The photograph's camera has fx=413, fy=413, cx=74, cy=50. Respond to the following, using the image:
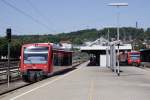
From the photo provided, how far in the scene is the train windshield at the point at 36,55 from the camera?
31.5 metres

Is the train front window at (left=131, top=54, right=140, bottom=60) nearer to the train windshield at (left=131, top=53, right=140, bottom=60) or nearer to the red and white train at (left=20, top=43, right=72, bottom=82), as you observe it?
the train windshield at (left=131, top=53, right=140, bottom=60)

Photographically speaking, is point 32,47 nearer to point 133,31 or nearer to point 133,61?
point 133,61

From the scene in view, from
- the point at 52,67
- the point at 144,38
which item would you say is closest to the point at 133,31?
the point at 144,38

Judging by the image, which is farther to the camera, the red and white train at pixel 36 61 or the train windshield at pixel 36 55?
the train windshield at pixel 36 55

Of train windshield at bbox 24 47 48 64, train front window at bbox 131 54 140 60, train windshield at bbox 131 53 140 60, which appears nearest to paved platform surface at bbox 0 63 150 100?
train windshield at bbox 24 47 48 64

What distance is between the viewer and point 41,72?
1240 inches

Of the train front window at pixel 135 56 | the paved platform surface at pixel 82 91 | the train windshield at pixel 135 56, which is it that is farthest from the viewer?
the train windshield at pixel 135 56

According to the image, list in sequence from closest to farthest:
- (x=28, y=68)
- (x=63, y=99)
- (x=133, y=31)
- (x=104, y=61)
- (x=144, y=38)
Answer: (x=63, y=99), (x=28, y=68), (x=104, y=61), (x=133, y=31), (x=144, y=38)

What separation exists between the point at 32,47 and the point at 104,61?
135 feet

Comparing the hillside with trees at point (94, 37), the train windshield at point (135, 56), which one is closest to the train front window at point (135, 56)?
the train windshield at point (135, 56)

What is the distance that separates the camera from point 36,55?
31562 mm

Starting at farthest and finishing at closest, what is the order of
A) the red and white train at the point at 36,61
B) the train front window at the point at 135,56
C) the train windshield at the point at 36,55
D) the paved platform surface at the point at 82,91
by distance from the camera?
the train front window at the point at 135,56 → the train windshield at the point at 36,55 → the red and white train at the point at 36,61 → the paved platform surface at the point at 82,91

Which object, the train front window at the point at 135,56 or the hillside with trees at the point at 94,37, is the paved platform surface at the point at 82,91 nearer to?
the train front window at the point at 135,56

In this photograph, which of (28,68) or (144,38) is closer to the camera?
(28,68)
